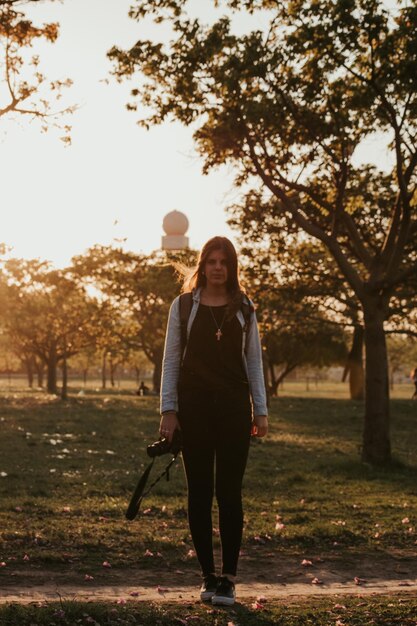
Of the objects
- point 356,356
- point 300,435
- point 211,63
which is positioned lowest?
point 300,435

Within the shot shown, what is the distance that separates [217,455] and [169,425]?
415 mm

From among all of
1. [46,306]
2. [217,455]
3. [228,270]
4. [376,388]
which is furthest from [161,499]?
[46,306]

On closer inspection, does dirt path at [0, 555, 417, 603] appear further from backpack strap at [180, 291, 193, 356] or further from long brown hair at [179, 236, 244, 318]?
long brown hair at [179, 236, 244, 318]

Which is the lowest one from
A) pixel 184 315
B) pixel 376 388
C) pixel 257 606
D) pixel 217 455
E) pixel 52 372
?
pixel 257 606

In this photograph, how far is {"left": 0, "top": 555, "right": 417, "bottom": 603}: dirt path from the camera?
6.33 meters

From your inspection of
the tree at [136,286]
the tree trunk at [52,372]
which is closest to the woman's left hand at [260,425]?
the tree at [136,286]

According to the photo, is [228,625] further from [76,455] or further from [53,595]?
[76,455]

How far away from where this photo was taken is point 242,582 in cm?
711

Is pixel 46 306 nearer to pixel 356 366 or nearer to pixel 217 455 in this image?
pixel 356 366

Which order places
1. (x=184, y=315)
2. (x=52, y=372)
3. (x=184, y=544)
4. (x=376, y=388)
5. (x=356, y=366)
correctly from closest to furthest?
(x=184, y=315) < (x=184, y=544) < (x=376, y=388) < (x=356, y=366) < (x=52, y=372)

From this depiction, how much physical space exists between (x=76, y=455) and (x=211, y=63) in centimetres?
855

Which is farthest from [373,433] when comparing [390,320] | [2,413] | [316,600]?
[2,413]

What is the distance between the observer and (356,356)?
47.0m

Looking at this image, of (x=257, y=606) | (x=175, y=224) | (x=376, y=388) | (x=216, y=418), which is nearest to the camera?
(x=257, y=606)
